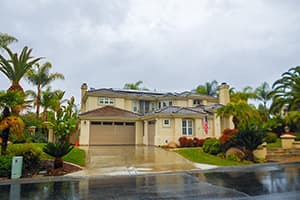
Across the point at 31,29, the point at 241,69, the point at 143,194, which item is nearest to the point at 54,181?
the point at 143,194

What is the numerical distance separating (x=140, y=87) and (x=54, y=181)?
37148 mm

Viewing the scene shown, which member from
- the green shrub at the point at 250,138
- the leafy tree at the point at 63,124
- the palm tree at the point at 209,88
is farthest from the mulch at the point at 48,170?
the palm tree at the point at 209,88

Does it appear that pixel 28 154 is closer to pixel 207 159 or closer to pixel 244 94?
pixel 207 159

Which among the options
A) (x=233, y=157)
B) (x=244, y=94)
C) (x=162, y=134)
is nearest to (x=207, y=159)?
(x=233, y=157)

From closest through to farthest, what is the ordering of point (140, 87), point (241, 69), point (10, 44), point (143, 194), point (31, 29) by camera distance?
point (143, 194) < point (31, 29) < point (10, 44) < point (241, 69) < point (140, 87)

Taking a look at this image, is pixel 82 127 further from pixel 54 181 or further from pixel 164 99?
pixel 54 181

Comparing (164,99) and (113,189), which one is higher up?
(164,99)

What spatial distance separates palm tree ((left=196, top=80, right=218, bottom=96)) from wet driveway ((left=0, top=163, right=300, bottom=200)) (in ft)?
132

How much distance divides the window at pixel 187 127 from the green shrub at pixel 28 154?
15.3 m

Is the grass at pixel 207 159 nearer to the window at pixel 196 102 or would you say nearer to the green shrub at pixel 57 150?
the green shrub at pixel 57 150

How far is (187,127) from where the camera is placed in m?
24.0

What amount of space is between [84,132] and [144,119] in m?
6.87

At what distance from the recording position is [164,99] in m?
30.8

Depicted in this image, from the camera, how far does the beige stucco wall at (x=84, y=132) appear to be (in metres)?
24.5
